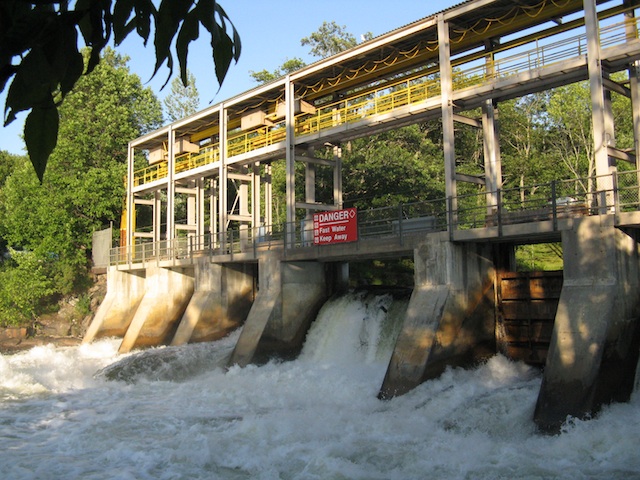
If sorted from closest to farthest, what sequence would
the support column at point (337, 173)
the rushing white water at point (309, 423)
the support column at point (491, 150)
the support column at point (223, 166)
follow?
the rushing white water at point (309, 423), the support column at point (491, 150), the support column at point (337, 173), the support column at point (223, 166)

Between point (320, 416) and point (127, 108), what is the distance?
1249 inches

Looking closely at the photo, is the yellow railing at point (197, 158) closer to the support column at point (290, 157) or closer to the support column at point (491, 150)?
the support column at point (290, 157)

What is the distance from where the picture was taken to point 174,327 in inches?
1128

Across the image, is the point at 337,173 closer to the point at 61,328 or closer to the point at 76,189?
the point at 76,189

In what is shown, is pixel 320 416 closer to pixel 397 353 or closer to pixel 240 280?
pixel 397 353

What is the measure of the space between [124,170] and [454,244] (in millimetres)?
27000

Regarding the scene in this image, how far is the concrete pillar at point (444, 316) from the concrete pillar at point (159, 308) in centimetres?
1486

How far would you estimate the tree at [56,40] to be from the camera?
5.57ft

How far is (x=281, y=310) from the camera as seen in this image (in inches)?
838

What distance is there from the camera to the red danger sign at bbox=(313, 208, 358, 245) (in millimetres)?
19625

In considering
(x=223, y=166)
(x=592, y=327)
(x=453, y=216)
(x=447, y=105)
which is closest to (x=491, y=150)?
(x=447, y=105)

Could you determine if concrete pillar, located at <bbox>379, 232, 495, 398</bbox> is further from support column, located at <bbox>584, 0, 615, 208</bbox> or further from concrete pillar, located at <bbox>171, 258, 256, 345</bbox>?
concrete pillar, located at <bbox>171, 258, 256, 345</bbox>

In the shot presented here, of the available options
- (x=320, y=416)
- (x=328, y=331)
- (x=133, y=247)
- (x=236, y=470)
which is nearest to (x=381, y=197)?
(x=328, y=331)

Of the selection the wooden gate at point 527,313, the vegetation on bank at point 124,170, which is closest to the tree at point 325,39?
the vegetation on bank at point 124,170
